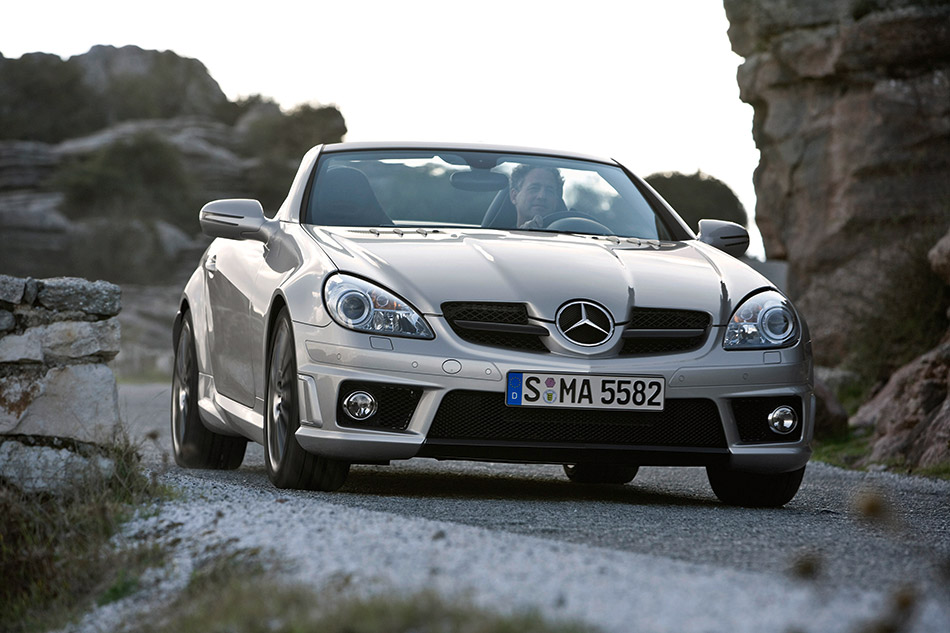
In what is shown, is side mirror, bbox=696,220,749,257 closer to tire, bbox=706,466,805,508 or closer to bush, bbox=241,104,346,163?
tire, bbox=706,466,805,508

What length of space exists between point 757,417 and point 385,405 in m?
1.57

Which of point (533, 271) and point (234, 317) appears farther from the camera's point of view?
point (234, 317)

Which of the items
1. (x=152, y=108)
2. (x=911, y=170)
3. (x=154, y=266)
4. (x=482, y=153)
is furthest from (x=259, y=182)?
(x=482, y=153)

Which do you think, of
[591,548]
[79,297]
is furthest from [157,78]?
[591,548]

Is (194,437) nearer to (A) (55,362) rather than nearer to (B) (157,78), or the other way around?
(A) (55,362)

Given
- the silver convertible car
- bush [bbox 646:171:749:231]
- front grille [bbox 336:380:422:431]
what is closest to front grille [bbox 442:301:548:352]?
the silver convertible car

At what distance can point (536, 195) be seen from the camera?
7125mm

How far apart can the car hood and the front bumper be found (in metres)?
0.20

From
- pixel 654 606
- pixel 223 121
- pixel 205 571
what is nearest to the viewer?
pixel 654 606

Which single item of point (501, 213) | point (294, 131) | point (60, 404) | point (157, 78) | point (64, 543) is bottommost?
point (294, 131)

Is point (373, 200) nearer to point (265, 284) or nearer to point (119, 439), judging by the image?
point (265, 284)

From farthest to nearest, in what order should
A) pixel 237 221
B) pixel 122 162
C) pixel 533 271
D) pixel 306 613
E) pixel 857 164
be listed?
pixel 122 162 < pixel 857 164 < pixel 237 221 < pixel 533 271 < pixel 306 613

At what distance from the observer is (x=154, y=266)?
181 ft

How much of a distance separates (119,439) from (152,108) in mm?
85693
